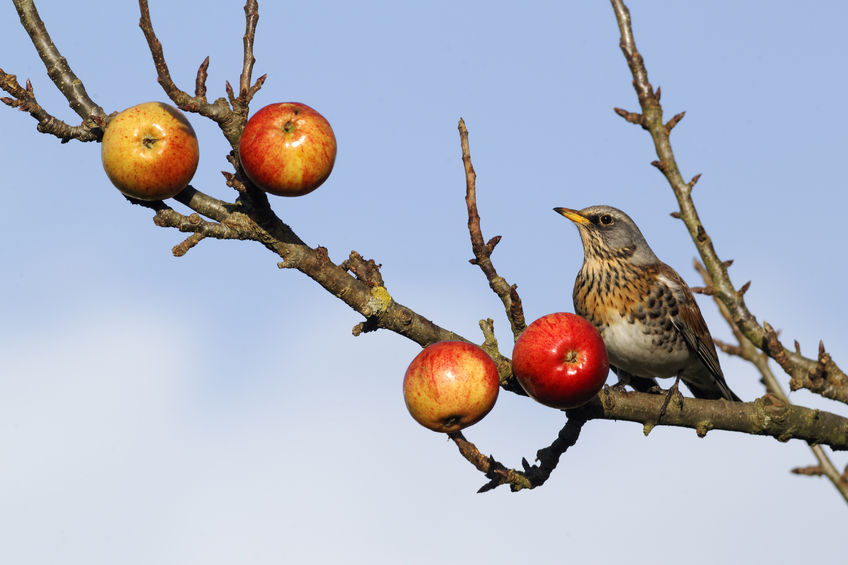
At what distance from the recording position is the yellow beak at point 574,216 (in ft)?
24.0

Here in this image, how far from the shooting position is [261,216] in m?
4.48

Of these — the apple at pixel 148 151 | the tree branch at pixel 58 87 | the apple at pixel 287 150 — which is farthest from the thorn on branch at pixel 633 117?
the tree branch at pixel 58 87

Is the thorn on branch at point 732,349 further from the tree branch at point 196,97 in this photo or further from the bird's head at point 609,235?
the bird's head at point 609,235

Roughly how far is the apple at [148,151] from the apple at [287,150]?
33cm

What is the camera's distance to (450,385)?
13.2 ft

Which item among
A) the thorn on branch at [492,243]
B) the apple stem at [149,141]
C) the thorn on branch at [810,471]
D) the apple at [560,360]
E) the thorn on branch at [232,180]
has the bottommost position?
the thorn on branch at [810,471]

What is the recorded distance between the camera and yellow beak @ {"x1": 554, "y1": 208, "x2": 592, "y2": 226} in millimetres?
7316

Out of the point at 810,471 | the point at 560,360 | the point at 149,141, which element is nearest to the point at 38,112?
the point at 149,141

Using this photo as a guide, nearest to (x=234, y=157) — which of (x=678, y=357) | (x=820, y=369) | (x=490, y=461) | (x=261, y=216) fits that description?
(x=261, y=216)

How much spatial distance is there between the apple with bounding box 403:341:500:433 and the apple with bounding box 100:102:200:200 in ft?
4.99

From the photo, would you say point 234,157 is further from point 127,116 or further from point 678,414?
point 678,414

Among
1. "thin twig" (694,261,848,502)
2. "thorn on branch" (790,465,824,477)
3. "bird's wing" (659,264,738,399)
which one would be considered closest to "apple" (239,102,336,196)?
"thin twig" (694,261,848,502)

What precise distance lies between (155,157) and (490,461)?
7.78ft

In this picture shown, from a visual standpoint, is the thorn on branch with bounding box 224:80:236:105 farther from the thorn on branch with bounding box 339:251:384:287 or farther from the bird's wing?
the bird's wing
